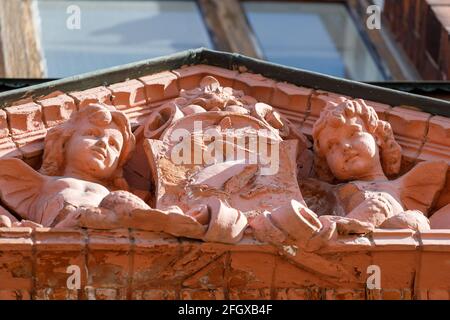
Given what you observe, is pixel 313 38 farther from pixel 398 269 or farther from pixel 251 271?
pixel 251 271

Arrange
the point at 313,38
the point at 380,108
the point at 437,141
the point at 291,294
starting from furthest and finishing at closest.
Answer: the point at 313,38 < the point at 380,108 < the point at 437,141 < the point at 291,294

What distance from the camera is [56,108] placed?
1317cm

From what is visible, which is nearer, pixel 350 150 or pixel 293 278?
pixel 293 278

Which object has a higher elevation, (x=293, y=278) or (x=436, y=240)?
(x=436, y=240)

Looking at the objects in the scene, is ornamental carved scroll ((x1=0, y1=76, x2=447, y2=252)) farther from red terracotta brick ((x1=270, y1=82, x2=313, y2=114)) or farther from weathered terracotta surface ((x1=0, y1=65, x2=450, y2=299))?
red terracotta brick ((x1=270, y1=82, x2=313, y2=114))

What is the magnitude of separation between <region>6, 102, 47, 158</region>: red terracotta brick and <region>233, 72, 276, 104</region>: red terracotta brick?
1.37 m

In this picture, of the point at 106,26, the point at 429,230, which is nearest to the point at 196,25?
the point at 106,26

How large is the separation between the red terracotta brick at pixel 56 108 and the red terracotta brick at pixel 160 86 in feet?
1.90

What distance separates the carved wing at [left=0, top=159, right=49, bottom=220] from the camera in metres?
12.4

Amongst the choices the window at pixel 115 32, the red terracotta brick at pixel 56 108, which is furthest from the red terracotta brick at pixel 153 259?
Result: the window at pixel 115 32

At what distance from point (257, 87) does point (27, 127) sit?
5.04 ft

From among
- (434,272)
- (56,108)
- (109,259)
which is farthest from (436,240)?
(56,108)

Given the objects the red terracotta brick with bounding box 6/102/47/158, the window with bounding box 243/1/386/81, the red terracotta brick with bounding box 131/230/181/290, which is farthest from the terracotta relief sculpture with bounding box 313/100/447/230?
the window with bounding box 243/1/386/81

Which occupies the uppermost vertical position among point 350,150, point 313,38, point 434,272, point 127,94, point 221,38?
point 127,94
